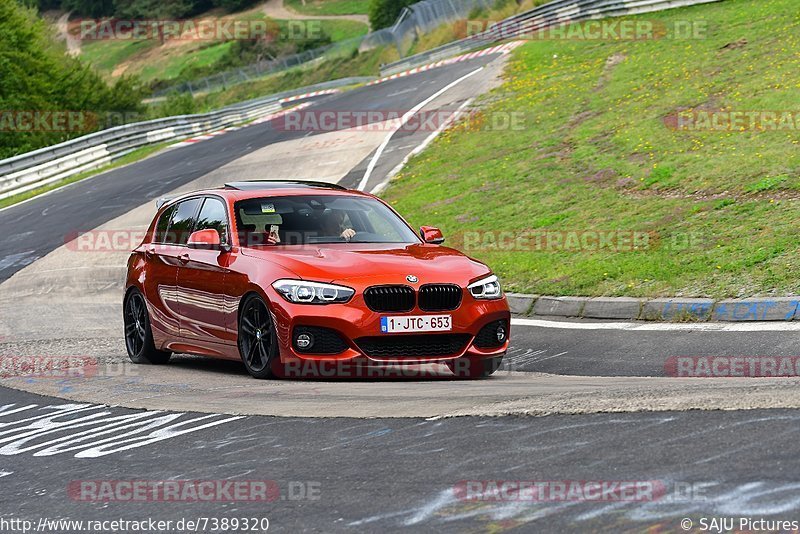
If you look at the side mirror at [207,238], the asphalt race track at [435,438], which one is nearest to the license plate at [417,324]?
the asphalt race track at [435,438]

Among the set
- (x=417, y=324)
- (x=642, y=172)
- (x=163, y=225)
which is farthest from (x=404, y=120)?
(x=417, y=324)

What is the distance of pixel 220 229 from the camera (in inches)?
435

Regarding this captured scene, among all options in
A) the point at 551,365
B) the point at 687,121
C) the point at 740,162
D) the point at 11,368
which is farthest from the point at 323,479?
the point at 687,121

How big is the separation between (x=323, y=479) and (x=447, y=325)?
12.9 feet

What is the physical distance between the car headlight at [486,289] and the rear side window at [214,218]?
2288 mm

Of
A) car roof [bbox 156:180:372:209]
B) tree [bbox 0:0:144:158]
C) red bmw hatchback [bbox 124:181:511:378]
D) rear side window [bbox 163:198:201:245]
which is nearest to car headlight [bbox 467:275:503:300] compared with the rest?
red bmw hatchback [bbox 124:181:511:378]

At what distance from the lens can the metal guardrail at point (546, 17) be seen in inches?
1607

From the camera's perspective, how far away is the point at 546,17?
45.0 metres

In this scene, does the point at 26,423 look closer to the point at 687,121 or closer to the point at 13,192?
the point at 687,121

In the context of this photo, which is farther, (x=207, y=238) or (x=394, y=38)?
(x=394, y=38)

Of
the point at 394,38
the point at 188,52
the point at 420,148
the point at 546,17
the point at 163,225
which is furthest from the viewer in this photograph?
the point at 188,52

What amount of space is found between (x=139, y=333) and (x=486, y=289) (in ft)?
13.0

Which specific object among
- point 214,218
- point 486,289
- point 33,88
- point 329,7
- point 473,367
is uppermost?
point 329,7

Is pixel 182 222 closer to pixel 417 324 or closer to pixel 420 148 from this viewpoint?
pixel 417 324
